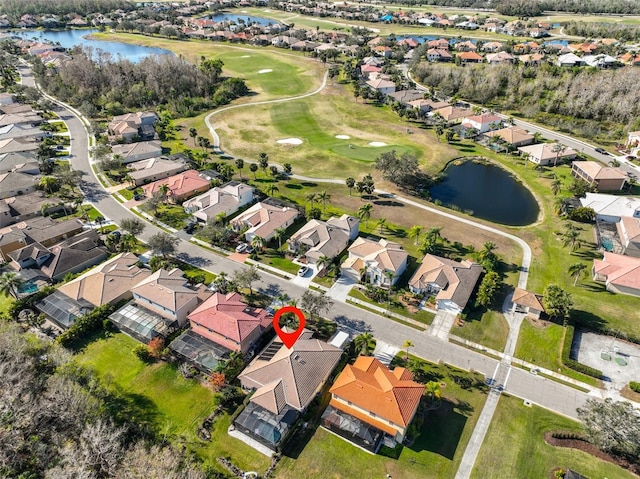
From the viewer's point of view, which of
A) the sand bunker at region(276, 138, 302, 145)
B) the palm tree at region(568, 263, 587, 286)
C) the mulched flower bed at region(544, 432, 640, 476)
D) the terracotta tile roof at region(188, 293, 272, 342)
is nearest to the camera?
the mulched flower bed at region(544, 432, 640, 476)

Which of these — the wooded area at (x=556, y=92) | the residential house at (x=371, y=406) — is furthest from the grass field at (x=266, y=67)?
the residential house at (x=371, y=406)

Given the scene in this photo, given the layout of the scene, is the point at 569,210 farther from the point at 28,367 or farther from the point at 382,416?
the point at 28,367

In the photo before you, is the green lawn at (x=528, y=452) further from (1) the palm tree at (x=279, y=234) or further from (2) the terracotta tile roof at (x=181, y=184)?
(2) the terracotta tile roof at (x=181, y=184)

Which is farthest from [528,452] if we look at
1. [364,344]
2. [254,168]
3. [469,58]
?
[469,58]

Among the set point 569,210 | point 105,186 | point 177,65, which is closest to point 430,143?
point 569,210

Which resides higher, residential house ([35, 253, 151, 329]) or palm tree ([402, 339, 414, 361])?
residential house ([35, 253, 151, 329])

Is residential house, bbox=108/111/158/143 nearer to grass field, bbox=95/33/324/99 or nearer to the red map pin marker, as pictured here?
grass field, bbox=95/33/324/99

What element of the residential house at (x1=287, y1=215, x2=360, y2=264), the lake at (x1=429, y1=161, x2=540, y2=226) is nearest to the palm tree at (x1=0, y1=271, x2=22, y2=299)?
the residential house at (x1=287, y1=215, x2=360, y2=264)
